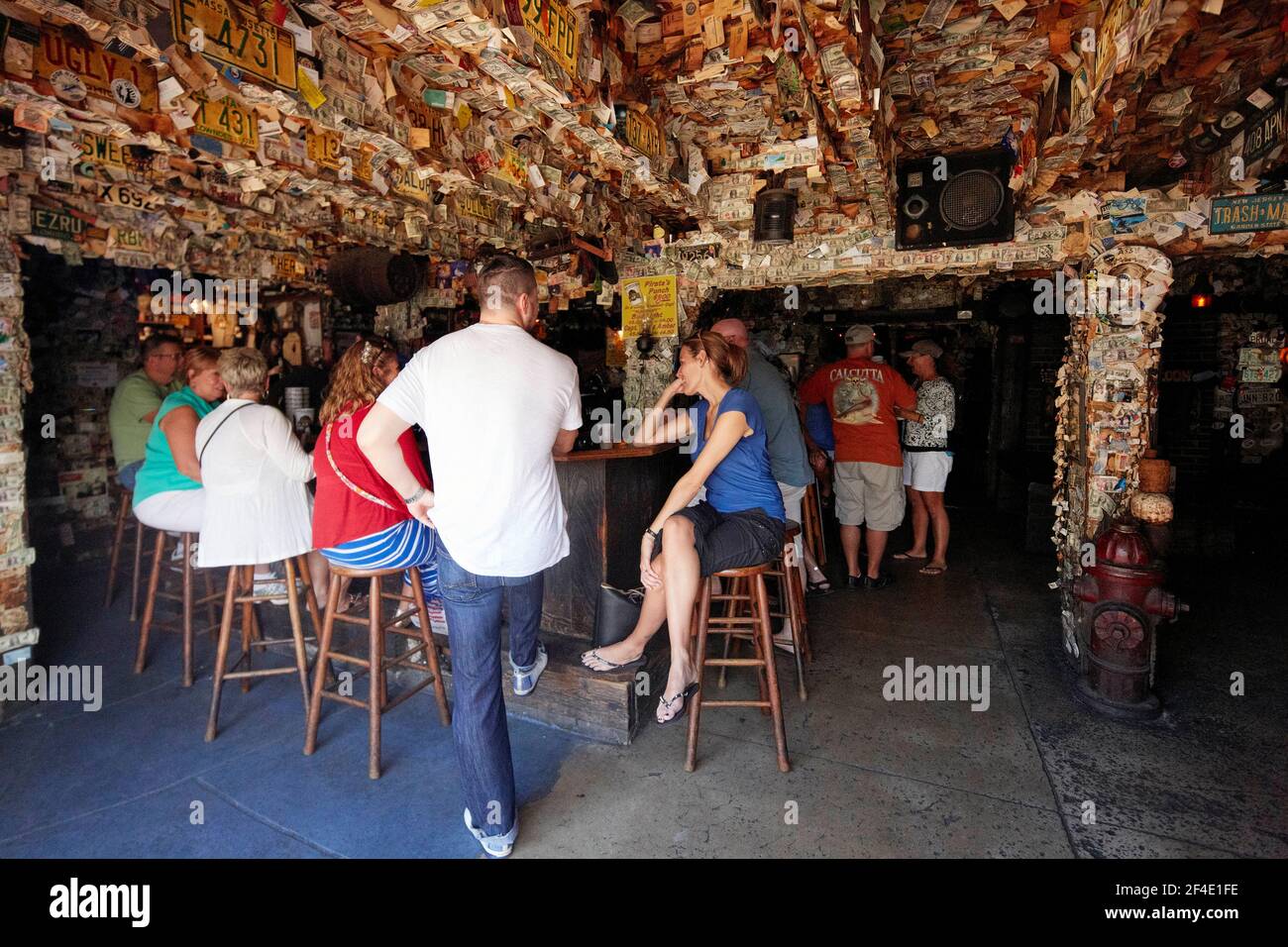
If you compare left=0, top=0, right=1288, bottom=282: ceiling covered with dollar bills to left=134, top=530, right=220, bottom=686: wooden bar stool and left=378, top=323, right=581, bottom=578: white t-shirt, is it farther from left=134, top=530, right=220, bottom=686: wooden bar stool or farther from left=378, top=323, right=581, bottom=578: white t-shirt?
left=134, top=530, right=220, bottom=686: wooden bar stool

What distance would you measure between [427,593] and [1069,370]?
12.3 ft

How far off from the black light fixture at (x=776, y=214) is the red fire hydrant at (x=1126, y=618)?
8.40 feet

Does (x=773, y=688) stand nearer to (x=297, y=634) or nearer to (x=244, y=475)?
(x=297, y=634)

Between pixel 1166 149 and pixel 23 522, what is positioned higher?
pixel 1166 149

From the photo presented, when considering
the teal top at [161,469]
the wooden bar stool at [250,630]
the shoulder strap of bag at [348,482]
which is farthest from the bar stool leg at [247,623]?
the shoulder strap of bag at [348,482]

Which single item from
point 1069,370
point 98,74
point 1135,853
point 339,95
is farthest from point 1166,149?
point 98,74

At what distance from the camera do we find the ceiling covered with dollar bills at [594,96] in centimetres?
203

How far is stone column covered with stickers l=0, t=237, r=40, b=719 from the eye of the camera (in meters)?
2.99

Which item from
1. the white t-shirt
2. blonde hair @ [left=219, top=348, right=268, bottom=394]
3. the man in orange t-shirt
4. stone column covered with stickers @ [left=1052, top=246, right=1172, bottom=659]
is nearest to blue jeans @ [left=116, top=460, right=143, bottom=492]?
blonde hair @ [left=219, top=348, right=268, bottom=394]

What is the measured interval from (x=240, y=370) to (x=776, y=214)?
321 cm

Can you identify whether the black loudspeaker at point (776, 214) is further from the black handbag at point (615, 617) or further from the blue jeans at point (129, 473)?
the blue jeans at point (129, 473)

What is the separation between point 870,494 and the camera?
189 inches

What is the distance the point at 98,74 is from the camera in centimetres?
228
